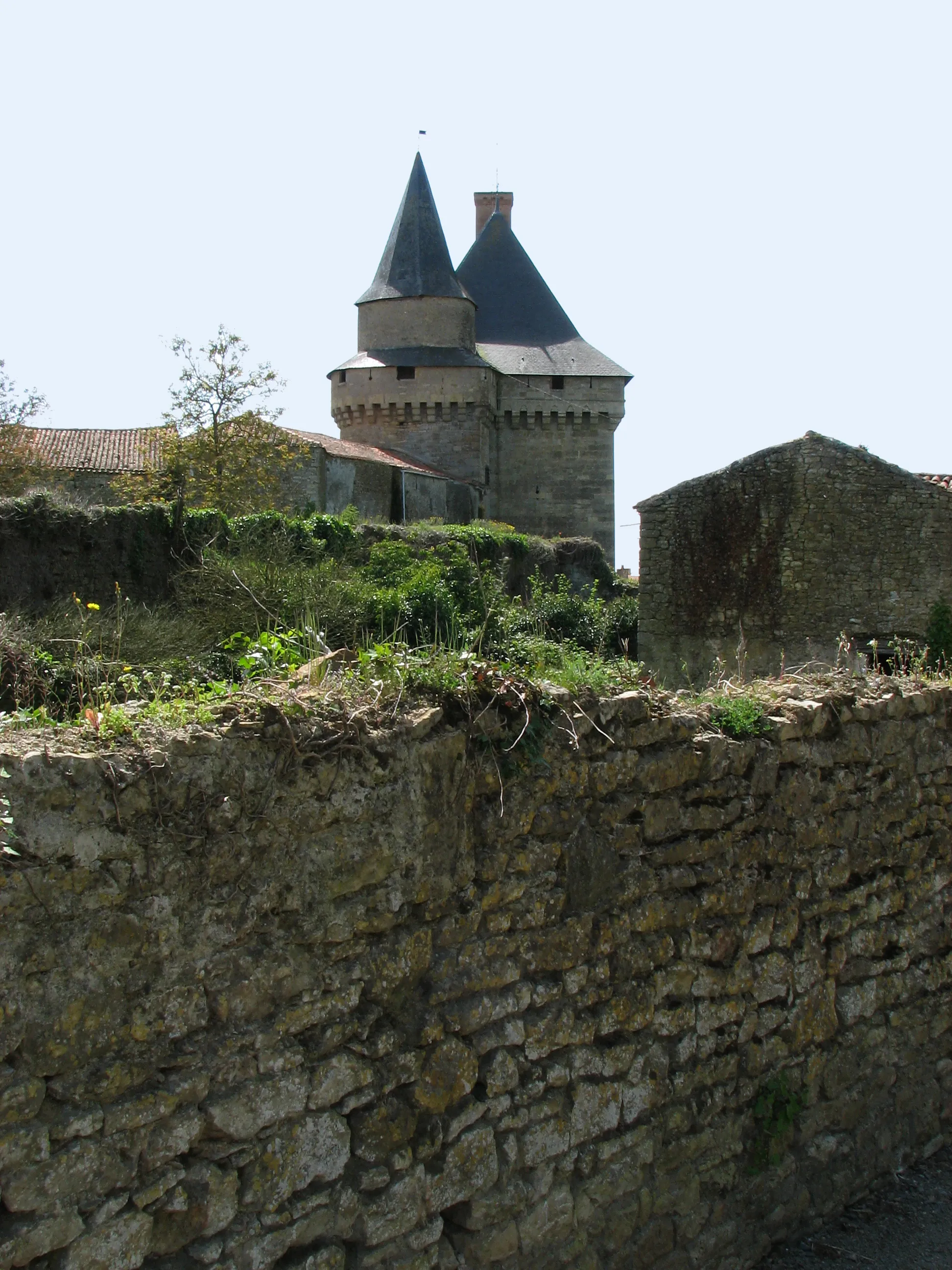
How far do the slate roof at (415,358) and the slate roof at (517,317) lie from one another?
2.47m

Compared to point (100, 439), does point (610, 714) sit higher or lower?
lower

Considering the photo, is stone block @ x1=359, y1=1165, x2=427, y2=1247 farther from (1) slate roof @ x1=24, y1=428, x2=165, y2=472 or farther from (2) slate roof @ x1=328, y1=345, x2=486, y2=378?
(2) slate roof @ x1=328, y1=345, x2=486, y2=378

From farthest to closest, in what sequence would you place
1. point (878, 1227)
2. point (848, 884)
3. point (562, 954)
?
point (848, 884) → point (878, 1227) → point (562, 954)

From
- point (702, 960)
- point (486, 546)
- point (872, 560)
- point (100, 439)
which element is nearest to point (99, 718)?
point (702, 960)

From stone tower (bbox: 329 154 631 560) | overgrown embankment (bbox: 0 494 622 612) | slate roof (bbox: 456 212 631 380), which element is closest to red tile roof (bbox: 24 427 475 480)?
stone tower (bbox: 329 154 631 560)

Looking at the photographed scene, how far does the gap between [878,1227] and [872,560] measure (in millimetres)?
11678

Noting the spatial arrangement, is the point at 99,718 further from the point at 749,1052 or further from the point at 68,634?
the point at 68,634

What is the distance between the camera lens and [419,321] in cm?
4128

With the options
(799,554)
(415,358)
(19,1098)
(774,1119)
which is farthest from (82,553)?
(415,358)

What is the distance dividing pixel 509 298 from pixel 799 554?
3176 centimetres

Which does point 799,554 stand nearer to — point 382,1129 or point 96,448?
point 382,1129

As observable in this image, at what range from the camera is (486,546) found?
85.8 feet

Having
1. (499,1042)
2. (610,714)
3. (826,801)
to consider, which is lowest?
(499,1042)

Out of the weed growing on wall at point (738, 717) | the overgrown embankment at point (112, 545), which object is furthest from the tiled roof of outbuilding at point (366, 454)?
the weed growing on wall at point (738, 717)
